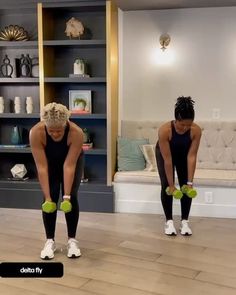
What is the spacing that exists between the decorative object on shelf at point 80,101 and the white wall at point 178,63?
0.41 m

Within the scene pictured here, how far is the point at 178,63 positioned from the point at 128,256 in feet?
→ 7.74

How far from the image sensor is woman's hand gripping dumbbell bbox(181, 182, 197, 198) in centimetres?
333

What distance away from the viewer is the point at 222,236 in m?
3.54

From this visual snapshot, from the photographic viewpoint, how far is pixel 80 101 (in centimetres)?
453

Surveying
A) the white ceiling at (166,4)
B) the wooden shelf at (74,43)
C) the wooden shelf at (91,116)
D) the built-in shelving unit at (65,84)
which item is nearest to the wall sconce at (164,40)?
the white ceiling at (166,4)

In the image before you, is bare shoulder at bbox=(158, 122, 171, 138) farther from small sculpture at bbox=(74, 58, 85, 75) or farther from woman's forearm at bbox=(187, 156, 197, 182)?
small sculpture at bbox=(74, 58, 85, 75)

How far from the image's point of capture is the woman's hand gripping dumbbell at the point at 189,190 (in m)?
3.33

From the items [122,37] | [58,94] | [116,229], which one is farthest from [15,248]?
[122,37]

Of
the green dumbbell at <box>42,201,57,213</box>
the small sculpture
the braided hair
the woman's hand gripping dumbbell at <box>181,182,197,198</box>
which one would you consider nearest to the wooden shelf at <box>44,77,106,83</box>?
the small sculpture

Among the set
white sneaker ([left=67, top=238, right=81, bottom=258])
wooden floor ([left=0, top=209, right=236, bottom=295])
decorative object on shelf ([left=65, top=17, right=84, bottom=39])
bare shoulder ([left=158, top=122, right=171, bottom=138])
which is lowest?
wooden floor ([left=0, top=209, right=236, bottom=295])

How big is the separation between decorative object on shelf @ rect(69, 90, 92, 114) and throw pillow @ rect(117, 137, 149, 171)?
53cm

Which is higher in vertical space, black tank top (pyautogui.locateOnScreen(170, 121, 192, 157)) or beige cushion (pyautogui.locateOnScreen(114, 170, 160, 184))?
black tank top (pyautogui.locateOnScreen(170, 121, 192, 157))

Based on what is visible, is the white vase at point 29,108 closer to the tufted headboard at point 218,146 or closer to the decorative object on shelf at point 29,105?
the decorative object on shelf at point 29,105

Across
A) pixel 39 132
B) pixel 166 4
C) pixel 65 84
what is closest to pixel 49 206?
pixel 39 132
